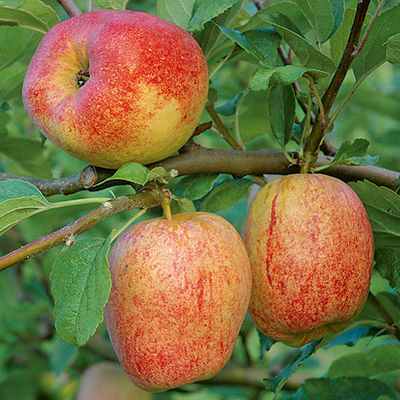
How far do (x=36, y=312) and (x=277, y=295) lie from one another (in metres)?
1.42

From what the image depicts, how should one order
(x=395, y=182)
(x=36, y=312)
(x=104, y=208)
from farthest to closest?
(x=36, y=312) → (x=395, y=182) → (x=104, y=208)

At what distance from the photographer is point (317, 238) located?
35.1 inches

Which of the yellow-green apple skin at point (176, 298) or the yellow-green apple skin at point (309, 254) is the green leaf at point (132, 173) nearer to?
the yellow-green apple skin at point (176, 298)

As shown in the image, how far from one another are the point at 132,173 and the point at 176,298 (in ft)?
0.61

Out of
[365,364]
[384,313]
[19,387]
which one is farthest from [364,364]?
[19,387]

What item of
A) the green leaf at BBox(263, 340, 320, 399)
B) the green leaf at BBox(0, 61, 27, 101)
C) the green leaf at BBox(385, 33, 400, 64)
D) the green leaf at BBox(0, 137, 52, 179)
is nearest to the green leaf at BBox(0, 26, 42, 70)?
the green leaf at BBox(0, 61, 27, 101)

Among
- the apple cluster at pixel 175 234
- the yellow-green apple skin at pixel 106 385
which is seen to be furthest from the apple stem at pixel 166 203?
the yellow-green apple skin at pixel 106 385

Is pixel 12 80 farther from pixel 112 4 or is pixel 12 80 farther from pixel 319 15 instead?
pixel 319 15

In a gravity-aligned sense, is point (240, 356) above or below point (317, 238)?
Answer: below

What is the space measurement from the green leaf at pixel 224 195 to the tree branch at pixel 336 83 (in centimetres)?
18

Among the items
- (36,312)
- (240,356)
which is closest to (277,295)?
(36,312)

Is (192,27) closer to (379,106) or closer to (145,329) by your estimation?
(145,329)

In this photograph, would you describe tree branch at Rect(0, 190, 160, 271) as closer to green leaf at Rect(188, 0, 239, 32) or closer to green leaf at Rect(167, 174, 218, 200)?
green leaf at Rect(167, 174, 218, 200)

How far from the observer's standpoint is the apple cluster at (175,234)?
2.70 feet
